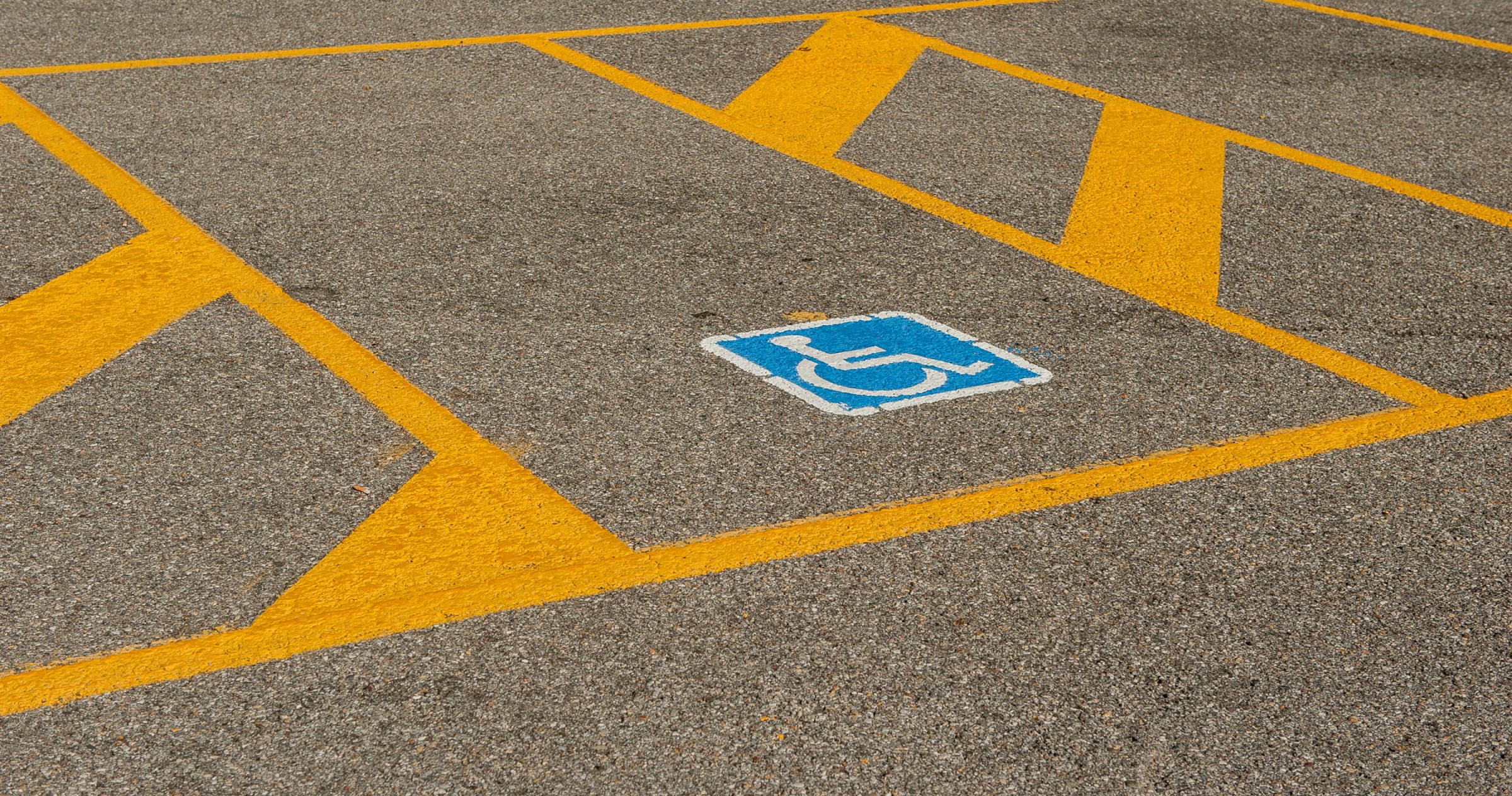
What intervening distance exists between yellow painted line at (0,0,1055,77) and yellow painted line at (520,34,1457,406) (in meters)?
1.00

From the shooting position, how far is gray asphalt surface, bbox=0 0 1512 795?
3.04 meters

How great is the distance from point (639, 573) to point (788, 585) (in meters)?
0.39

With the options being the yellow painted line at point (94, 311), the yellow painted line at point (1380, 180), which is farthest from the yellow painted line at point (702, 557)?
the yellow painted line at point (1380, 180)

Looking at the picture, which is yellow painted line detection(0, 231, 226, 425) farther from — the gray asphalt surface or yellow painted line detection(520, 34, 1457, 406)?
yellow painted line detection(520, 34, 1457, 406)

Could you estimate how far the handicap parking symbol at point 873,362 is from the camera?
4477mm

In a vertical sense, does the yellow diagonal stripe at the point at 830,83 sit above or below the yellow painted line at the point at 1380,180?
below

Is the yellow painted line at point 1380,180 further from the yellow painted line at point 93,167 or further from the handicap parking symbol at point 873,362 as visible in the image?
the yellow painted line at point 93,167

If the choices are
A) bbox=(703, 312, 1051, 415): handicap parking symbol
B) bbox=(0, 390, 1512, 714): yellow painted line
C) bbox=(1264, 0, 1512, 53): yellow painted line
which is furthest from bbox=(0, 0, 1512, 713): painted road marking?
bbox=(1264, 0, 1512, 53): yellow painted line

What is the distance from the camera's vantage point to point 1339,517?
3928 millimetres

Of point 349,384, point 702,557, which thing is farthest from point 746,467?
point 349,384

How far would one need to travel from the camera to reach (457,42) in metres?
8.45

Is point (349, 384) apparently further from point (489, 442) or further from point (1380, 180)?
point (1380, 180)

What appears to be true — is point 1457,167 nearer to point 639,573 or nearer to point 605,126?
point 605,126

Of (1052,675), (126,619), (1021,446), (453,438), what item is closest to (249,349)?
(453,438)
